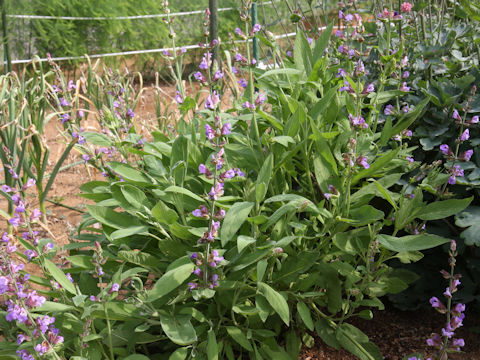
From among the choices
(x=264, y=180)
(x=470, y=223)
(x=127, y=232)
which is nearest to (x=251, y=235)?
(x=264, y=180)

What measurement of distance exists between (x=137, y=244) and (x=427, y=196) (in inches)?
45.1

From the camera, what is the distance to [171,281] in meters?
1.54

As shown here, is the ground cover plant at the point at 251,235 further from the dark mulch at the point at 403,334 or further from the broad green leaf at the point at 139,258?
the dark mulch at the point at 403,334

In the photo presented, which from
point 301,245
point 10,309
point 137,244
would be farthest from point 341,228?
point 10,309

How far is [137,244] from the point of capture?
6.47 feet

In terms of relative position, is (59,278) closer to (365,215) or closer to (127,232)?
(127,232)

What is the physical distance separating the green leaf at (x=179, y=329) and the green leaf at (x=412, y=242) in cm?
63

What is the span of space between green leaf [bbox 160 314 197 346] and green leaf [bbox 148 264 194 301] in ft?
0.36

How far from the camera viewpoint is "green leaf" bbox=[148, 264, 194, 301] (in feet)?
5.05

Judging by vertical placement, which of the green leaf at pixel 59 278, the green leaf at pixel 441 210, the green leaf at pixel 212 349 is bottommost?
the green leaf at pixel 212 349

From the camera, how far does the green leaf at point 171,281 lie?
60.6 inches

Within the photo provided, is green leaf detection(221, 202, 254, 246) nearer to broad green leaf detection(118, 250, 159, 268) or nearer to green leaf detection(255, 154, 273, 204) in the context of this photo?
green leaf detection(255, 154, 273, 204)

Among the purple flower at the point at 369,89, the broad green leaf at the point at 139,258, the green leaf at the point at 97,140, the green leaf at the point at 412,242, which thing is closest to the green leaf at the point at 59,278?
the broad green leaf at the point at 139,258

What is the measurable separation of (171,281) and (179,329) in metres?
0.17
